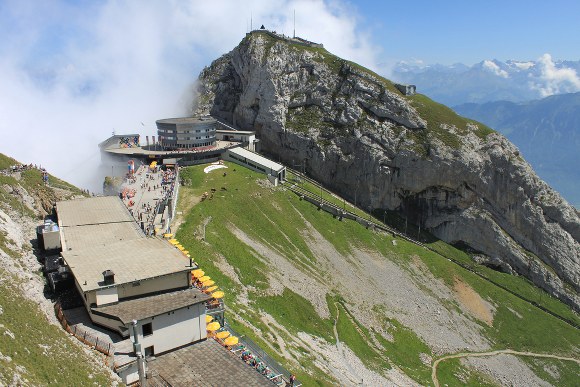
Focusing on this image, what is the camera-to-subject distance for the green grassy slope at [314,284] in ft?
219

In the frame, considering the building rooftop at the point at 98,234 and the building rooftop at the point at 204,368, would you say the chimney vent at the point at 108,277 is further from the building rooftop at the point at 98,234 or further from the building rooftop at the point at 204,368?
the building rooftop at the point at 98,234

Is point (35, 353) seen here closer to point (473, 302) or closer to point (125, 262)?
point (125, 262)

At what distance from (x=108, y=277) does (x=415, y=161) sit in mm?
119903

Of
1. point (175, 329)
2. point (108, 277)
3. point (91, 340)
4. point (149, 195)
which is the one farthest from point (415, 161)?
point (91, 340)

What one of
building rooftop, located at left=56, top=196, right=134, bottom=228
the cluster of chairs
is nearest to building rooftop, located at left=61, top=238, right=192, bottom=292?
the cluster of chairs

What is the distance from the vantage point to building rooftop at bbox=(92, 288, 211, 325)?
36.2 meters

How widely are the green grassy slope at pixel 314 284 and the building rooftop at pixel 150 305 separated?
42.5 feet

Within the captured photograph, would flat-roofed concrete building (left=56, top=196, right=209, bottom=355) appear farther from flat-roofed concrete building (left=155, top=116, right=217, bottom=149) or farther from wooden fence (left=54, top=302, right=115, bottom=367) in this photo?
flat-roofed concrete building (left=155, top=116, right=217, bottom=149)

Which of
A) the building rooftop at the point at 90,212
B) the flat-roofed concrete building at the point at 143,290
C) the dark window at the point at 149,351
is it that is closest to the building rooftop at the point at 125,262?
the flat-roofed concrete building at the point at 143,290

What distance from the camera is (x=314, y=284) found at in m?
86.5

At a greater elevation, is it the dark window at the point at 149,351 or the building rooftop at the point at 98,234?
the building rooftop at the point at 98,234

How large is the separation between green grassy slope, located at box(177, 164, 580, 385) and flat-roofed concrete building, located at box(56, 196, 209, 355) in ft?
42.0

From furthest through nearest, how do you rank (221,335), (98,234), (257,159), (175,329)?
1. (257,159)
2. (98,234)
3. (221,335)
4. (175,329)

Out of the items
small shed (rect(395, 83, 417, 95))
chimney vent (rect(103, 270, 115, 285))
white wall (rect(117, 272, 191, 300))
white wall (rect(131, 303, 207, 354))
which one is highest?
small shed (rect(395, 83, 417, 95))
